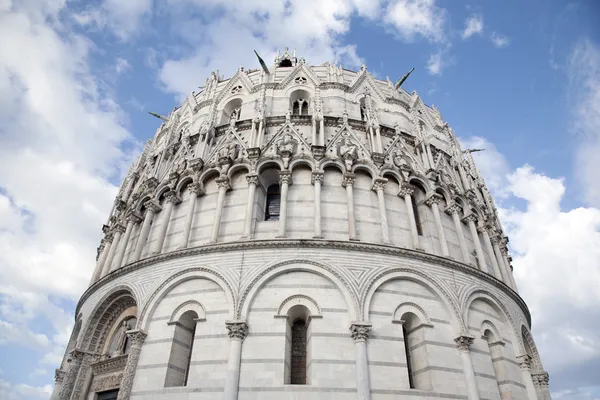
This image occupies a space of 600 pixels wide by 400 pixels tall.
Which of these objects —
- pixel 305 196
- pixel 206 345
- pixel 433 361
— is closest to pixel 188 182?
pixel 305 196

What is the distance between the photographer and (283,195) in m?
14.8

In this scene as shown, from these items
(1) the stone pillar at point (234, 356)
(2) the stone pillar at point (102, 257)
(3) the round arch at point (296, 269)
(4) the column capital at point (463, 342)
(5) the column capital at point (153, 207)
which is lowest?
(1) the stone pillar at point (234, 356)

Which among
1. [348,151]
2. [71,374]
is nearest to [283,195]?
[348,151]

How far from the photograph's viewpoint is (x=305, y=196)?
49.8 ft

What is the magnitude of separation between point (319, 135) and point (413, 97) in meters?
9.07

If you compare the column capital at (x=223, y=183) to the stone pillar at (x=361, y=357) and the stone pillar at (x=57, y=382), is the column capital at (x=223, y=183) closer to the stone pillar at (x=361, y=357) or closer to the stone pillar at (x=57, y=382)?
the stone pillar at (x=361, y=357)

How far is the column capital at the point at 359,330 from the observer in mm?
11680

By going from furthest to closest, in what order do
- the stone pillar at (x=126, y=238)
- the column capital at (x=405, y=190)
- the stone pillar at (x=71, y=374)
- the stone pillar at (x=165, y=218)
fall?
the stone pillar at (x=126, y=238), the column capital at (x=405, y=190), the stone pillar at (x=165, y=218), the stone pillar at (x=71, y=374)

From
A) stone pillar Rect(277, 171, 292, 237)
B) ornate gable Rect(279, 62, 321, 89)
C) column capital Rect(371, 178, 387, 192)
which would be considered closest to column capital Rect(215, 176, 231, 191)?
stone pillar Rect(277, 171, 292, 237)

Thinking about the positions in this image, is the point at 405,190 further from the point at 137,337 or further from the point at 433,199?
the point at 137,337

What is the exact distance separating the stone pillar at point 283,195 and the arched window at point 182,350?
4044 millimetres

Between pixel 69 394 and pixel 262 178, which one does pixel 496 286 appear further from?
pixel 69 394

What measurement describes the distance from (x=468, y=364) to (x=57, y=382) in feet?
49.6

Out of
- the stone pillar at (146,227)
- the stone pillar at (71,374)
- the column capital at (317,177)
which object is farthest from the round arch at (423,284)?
the stone pillar at (71,374)
